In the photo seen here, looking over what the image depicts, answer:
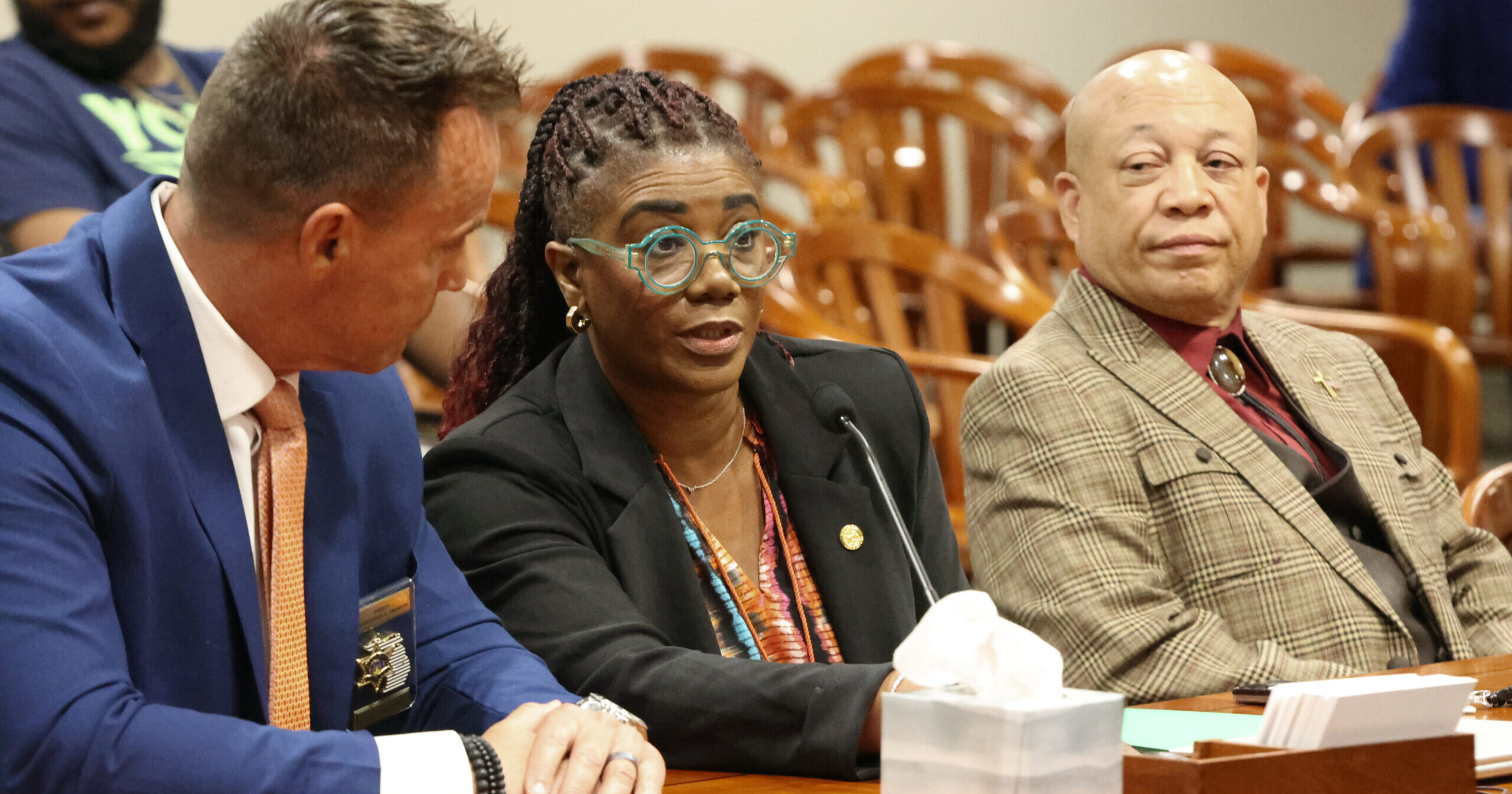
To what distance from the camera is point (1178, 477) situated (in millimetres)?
2004

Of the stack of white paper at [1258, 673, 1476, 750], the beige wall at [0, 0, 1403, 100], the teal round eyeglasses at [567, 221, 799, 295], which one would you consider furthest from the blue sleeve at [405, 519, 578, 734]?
the beige wall at [0, 0, 1403, 100]

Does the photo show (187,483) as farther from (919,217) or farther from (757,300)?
(919,217)

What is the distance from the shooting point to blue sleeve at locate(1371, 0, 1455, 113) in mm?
4914

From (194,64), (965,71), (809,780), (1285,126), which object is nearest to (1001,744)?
(809,780)

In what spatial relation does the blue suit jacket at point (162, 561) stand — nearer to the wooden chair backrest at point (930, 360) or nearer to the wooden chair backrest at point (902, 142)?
the wooden chair backrest at point (930, 360)

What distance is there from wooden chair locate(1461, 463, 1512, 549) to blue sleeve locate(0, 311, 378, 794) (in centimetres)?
166

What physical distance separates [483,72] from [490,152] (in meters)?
0.07

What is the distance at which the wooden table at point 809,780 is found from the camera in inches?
52.1

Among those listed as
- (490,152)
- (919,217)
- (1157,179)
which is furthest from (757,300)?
(919,217)

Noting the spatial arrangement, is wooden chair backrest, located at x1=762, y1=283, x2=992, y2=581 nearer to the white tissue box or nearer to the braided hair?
the braided hair

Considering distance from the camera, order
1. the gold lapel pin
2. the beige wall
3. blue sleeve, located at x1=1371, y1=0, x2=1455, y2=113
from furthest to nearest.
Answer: the beige wall → blue sleeve, located at x1=1371, y1=0, x2=1455, y2=113 → the gold lapel pin

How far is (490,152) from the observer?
1.38 metres

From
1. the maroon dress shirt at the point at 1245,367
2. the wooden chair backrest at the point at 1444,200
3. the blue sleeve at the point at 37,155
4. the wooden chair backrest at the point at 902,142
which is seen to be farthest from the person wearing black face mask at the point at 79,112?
the wooden chair backrest at the point at 1444,200

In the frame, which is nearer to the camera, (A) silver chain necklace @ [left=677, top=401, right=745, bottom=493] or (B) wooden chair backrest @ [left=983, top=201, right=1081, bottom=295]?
(A) silver chain necklace @ [left=677, top=401, right=745, bottom=493]
